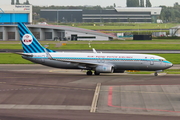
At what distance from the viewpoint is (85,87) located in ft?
140

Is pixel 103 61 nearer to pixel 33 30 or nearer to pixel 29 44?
pixel 29 44

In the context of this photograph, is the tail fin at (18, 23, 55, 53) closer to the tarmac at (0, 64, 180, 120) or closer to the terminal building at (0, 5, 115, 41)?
the tarmac at (0, 64, 180, 120)

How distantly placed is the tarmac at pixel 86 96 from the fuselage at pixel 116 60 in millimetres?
1410

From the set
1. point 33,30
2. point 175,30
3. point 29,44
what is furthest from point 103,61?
point 175,30

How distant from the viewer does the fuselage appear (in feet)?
172

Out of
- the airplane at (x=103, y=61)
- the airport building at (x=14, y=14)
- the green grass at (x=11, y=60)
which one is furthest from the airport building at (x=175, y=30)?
the airplane at (x=103, y=61)

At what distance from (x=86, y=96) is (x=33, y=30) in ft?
365

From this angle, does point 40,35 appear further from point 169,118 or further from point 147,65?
point 169,118

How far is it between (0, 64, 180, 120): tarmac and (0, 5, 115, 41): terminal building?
8874 centimetres

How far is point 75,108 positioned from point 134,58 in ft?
76.7

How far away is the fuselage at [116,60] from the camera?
172ft

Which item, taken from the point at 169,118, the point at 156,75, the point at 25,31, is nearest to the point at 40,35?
the point at 25,31

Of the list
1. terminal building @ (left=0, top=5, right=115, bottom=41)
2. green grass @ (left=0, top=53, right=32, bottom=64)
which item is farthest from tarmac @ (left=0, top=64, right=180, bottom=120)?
terminal building @ (left=0, top=5, right=115, bottom=41)

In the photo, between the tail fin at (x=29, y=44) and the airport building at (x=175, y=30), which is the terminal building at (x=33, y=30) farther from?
the tail fin at (x=29, y=44)
